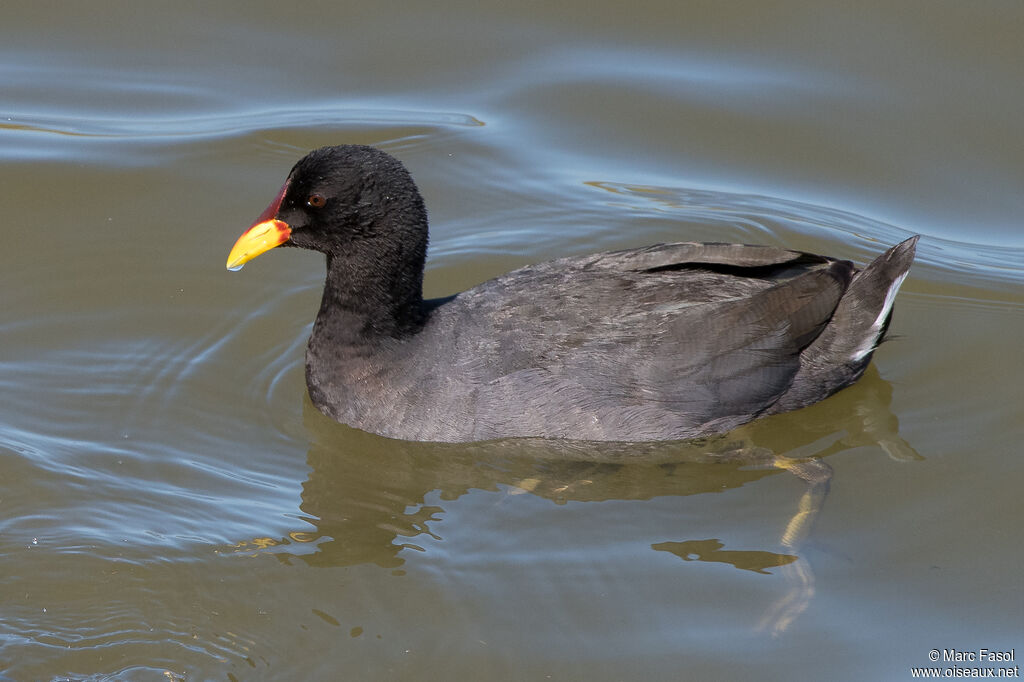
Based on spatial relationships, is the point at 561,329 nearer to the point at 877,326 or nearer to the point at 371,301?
the point at 371,301

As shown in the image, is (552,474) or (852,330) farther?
(852,330)

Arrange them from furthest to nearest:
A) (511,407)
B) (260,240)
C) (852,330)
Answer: (852,330) < (260,240) < (511,407)

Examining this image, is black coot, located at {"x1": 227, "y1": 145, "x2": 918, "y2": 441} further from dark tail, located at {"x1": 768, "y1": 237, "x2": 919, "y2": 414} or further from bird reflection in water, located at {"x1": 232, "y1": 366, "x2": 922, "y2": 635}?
bird reflection in water, located at {"x1": 232, "y1": 366, "x2": 922, "y2": 635}

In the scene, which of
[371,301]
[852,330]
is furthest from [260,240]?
[852,330]

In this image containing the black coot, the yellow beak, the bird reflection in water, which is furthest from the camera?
the yellow beak

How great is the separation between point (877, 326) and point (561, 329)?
1.70m

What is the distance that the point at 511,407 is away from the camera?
6195 mm

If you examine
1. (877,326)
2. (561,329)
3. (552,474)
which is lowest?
(552,474)

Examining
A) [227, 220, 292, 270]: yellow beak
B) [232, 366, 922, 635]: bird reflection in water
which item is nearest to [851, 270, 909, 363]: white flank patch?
[232, 366, 922, 635]: bird reflection in water

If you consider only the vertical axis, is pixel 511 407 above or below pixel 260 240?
below

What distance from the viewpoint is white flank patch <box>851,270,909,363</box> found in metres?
6.55

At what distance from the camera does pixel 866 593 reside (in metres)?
5.48

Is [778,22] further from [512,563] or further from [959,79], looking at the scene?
[512,563]

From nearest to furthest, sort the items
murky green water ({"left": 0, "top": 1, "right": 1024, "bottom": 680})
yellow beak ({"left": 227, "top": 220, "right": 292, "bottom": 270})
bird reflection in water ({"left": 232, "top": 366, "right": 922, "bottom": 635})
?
1. murky green water ({"left": 0, "top": 1, "right": 1024, "bottom": 680})
2. bird reflection in water ({"left": 232, "top": 366, "right": 922, "bottom": 635})
3. yellow beak ({"left": 227, "top": 220, "right": 292, "bottom": 270})
